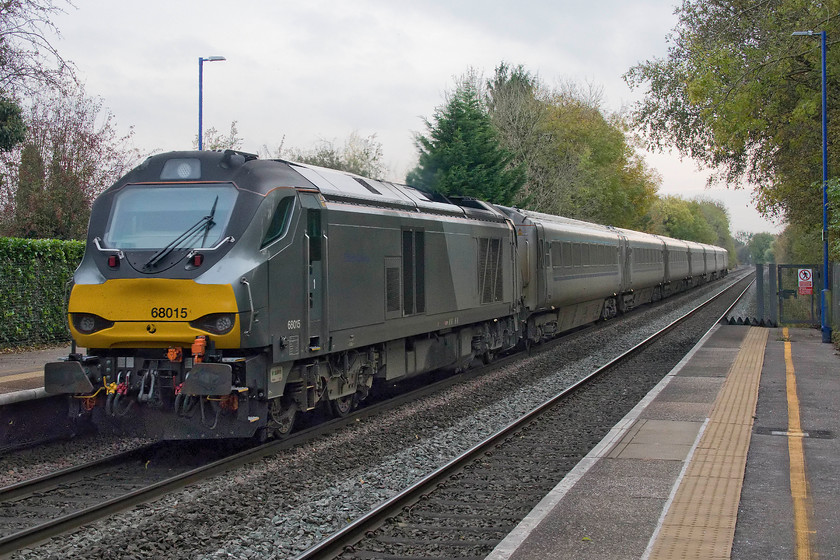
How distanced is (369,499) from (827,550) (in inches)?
149

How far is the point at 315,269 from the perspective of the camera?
9.64m

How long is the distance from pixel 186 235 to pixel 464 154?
2604 cm

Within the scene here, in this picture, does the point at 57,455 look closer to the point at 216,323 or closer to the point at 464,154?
the point at 216,323

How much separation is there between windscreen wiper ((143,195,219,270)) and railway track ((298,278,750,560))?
11.4 ft

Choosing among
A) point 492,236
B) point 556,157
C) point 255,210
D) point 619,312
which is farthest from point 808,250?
point 255,210

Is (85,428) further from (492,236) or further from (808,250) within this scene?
(808,250)

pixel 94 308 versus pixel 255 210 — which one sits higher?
pixel 255 210

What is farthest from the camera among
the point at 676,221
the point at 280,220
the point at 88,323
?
the point at 676,221

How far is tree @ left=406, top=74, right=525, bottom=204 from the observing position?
3406 cm

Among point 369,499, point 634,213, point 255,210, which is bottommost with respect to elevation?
point 369,499

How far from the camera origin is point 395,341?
12305 millimetres

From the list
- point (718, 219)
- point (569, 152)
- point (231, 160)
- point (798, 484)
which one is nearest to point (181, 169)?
point (231, 160)

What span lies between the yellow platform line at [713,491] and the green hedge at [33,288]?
12.0m

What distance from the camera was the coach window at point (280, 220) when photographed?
→ 29.3ft
